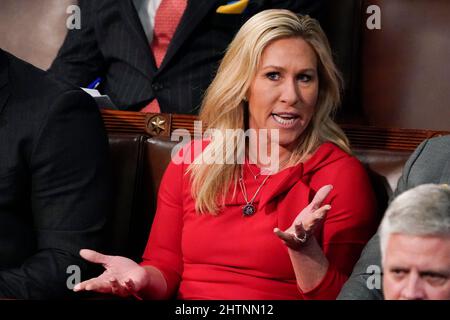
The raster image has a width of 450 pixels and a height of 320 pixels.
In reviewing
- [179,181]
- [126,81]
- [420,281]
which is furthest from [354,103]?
[420,281]

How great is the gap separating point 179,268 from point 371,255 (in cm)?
32

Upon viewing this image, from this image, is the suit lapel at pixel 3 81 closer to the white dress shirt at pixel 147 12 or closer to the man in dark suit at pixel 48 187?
the man in dark suit at pixel 48 187

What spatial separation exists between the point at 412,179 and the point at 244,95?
0.29 meters

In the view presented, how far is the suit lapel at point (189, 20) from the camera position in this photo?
5.39 ft

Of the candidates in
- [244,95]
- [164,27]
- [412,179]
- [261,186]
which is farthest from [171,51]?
[412,179]

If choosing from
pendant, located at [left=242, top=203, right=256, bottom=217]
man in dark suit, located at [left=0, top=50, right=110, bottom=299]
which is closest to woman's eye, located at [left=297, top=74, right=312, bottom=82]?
pendant, located at [left=242, top=203, right=256, bottom=217]

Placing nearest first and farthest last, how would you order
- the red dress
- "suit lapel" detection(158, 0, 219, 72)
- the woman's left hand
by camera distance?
the woman's left hand < the red dress < "suit lapel" detection(158, 0, 219, 72)

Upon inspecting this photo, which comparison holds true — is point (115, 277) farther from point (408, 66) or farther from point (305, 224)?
point (408, 66)

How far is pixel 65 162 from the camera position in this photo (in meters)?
1.30

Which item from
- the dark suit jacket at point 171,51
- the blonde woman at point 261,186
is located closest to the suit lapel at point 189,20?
the dark suit jacket at point 171,51

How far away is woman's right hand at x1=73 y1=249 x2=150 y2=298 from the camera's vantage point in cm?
114

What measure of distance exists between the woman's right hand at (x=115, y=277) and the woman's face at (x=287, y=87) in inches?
11.5

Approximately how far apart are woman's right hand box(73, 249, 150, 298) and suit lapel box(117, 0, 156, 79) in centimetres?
55

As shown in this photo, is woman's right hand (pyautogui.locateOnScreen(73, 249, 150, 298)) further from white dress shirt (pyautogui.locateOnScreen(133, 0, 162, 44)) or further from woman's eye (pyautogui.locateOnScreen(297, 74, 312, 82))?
white dress shirt (pyautogui.locateOnScreen(133, 0, 162, 44))
